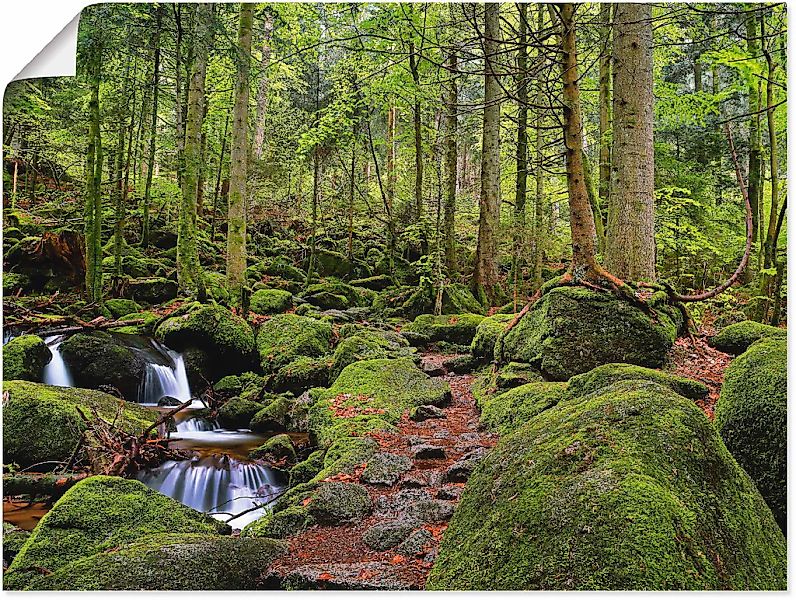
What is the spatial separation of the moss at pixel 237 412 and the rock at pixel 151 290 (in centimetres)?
399

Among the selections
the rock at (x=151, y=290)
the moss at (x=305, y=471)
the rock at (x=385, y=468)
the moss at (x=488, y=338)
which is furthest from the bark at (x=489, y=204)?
the rock at (x=385, y=468)

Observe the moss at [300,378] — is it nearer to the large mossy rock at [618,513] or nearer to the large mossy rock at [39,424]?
the large mossy rock at [39,424]

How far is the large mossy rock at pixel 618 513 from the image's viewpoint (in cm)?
160

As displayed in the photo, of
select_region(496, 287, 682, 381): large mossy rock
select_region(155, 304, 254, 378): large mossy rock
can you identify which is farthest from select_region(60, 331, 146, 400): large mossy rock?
select_region(496, 287, 682, 381): large mossy rock

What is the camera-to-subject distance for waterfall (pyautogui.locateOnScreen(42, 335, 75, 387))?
5.18m

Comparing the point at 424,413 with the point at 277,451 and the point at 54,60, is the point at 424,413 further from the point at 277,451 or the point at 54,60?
the point at 54,60

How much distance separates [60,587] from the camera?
92.0 inches

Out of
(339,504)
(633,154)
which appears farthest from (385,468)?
(633,154)

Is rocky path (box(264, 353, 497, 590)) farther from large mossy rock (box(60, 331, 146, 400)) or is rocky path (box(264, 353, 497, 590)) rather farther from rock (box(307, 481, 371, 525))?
large mossy rock (box(60, 331, 146, 400))

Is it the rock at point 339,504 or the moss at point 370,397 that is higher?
the moss at point 370,397

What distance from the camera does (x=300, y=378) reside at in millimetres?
5973

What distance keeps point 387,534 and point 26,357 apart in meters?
4.10

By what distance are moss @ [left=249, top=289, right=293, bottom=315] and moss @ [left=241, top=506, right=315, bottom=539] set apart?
580cm

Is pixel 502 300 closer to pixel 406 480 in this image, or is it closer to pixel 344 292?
pixel 344 292
